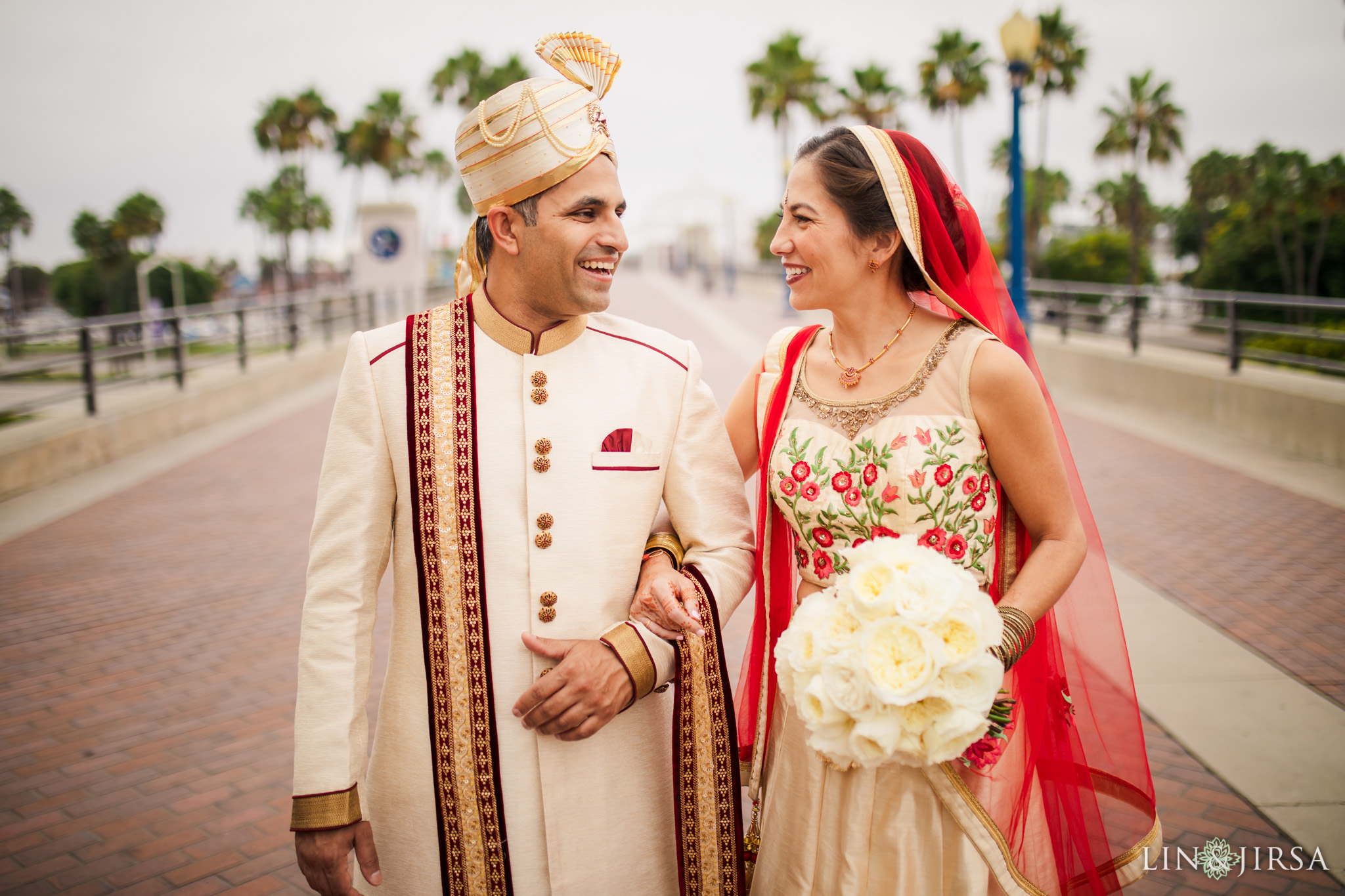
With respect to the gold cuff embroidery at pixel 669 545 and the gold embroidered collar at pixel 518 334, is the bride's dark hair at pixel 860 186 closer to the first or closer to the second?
the gold embroidered collar at pixel 518 334

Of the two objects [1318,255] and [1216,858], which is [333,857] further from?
[1318,255]

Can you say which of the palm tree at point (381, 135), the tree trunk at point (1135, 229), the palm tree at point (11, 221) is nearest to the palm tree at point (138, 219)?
the palm tree at point (11, 221)

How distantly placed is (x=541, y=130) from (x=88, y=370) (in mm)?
8502

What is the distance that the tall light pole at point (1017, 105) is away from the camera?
8.74 meters

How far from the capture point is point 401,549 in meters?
1.75

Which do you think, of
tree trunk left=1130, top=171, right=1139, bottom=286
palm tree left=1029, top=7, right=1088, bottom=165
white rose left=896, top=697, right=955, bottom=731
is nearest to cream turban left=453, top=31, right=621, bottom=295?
white rose left=896, top=697, right=955, bottom=731

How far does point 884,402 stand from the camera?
189 centimetres

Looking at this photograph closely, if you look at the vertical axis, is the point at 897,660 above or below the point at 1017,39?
below

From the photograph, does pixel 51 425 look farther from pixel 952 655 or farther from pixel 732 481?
pixel 952 655

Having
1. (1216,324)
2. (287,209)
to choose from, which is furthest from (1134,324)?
(287,209)

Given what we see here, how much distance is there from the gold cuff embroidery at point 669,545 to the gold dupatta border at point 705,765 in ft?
0.15

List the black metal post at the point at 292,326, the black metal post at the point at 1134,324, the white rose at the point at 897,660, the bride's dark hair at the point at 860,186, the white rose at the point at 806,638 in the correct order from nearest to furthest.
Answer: the white rose at the point at 897,660 < the white rose at the point at 806,638 < the bride's dark hair at the point at 860,186 < the black metal post at the point at 1134,324 < the black metal post at the point at 292,326

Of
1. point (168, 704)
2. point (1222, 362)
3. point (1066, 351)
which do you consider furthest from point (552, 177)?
point (1066, 351)

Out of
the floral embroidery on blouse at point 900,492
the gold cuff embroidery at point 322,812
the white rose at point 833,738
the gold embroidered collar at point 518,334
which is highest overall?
the gold embroidered collar at point 518,334
